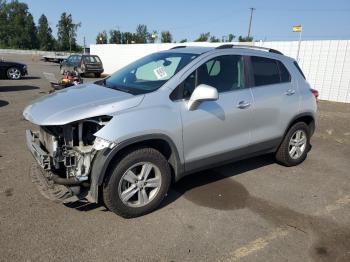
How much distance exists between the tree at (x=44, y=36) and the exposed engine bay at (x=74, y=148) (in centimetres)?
10147

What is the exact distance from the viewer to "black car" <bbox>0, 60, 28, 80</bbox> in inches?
698

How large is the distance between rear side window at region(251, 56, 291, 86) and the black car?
16.1m

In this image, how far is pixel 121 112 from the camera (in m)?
3.66

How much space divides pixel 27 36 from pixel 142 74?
348 feet

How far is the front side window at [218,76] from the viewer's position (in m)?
4.17

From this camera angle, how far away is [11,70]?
1795 cm

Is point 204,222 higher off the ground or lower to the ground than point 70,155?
lower

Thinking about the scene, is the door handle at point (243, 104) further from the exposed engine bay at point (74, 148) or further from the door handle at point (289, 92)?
the exposed engine bay at point (74, 148)

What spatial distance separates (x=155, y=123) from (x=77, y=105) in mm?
852

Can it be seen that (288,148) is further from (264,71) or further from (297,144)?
(264,71)

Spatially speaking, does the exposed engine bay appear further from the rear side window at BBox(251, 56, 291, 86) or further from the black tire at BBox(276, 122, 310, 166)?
the black tire at BBox(276, 122, 310, 166)

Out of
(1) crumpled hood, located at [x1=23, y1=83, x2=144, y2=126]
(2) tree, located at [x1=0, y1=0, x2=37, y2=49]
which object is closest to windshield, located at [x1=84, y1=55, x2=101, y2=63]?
(1) crumpled hood, located at [x1=23, y1=83, x2=144, y2=126]

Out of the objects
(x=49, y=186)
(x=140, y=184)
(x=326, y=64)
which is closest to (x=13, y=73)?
(x=326, y=64)

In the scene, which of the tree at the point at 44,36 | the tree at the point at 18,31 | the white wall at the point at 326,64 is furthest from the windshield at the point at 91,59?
the tree at the point at 18,31
